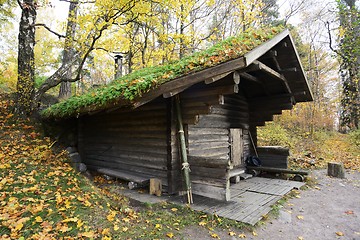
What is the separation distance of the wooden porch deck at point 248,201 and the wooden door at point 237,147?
2.94 feet

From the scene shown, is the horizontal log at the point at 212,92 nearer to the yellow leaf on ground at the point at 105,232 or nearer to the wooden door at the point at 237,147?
the wooden door at the point at 237,147

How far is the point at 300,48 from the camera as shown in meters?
20.8

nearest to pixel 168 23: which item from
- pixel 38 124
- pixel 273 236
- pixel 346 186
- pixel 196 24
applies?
pixel 196 24

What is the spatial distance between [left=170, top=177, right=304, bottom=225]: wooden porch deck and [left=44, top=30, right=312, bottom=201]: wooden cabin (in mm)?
291

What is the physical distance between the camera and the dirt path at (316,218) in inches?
161

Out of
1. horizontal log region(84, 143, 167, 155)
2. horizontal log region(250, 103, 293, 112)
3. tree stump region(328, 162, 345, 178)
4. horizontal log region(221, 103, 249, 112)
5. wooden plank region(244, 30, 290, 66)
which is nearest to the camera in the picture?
wooden plank region(244, 30, 290, 66)

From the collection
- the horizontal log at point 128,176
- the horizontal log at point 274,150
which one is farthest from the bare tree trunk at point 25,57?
the horizontal log at point 274,150

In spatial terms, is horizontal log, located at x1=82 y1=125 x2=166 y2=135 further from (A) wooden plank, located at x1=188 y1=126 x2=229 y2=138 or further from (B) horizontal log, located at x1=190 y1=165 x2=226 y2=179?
(B) horizontal log, located at x1=190 y1=165 x2=226 y2=179

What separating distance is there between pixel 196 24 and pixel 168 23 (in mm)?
2487

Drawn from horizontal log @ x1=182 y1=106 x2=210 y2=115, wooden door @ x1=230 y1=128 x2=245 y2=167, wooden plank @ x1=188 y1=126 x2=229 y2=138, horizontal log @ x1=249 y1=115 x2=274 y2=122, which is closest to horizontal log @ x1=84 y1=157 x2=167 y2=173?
wooden plank @ x1=188 y1=126 x2=229 y2=138

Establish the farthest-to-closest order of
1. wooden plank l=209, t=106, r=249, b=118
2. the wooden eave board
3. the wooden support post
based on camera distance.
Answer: wooden plank l=209, t=106, r=249, b=118, the wooden support post, the wooden eave board

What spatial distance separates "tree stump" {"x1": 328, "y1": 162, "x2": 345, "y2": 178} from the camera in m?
8.57

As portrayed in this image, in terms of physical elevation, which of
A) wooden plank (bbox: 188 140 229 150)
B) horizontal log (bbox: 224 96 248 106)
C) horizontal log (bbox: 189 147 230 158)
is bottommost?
horizontal log (bbox: 189 147 230 158)

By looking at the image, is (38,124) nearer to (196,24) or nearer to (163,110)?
(163,110)
